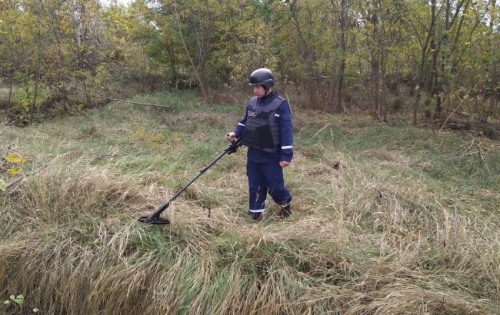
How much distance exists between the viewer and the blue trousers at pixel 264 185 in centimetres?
362

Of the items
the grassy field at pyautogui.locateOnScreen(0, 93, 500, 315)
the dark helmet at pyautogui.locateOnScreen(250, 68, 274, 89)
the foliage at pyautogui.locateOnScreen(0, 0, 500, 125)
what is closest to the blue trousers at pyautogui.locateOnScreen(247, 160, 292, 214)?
the grassy field at pyautogui.locateOnScreen(0, 93, 500, 315)

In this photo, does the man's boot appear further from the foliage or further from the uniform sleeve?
the foliage

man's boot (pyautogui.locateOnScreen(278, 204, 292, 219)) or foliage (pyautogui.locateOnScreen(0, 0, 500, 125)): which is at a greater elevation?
foliage (pyautogui.locateOnScreen(0, 0, 500, 125))

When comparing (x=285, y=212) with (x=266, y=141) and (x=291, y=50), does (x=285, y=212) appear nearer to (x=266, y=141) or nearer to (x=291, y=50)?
(x=266, y=141)

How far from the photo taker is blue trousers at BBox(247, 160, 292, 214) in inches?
142

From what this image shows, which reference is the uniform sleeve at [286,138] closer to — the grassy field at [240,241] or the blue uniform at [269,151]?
the blue uniform at [269,151]

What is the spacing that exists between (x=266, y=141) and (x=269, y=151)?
97 millimetres

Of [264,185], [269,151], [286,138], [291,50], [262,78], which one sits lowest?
[264,185]

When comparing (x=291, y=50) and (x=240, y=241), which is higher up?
(x=291, y=50)

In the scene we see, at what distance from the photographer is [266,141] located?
138 inches

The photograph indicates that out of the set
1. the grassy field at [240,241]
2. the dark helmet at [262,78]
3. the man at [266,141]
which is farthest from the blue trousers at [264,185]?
the dark helmet at [262,78]

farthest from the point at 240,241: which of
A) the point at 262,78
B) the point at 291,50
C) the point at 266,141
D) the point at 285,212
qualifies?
the point at 291,50

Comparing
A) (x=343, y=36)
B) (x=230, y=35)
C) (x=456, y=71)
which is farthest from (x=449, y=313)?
(x=230, y=35)

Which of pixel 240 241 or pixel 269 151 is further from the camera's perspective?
pixel 269 151
